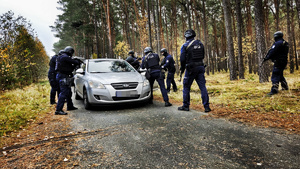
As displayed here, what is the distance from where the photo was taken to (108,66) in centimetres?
645

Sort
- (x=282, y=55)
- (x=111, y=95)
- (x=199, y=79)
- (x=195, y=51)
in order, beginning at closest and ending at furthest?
→ (x=195, y=51)
(x=199, y=79)
(x=111, y=95)
(x=282, y=55)

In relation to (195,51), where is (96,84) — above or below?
below

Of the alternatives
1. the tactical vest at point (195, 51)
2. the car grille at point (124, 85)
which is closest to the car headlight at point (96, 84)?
the car grille at point (124, 85)

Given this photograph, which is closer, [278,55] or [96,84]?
[96,84]

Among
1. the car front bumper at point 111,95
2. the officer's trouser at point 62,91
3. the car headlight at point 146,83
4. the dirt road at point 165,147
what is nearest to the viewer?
the dirt road at point 165,147

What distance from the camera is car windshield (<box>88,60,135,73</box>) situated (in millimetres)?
6161

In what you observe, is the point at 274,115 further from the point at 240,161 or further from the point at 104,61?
the point at 104,61

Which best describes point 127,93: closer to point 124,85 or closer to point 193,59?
point 124,85

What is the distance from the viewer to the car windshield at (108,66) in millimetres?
6161

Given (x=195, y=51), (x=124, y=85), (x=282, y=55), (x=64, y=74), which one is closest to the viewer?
(x=195, y=51)

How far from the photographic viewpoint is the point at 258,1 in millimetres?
8500

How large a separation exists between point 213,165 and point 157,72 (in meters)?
4.01

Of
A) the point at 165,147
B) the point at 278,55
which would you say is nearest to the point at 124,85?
the point at 165,147

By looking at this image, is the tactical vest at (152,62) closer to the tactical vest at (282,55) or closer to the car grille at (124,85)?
the car grille at (124,85)
